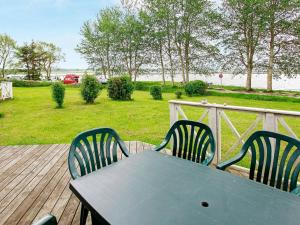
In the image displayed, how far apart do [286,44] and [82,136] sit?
17.0m

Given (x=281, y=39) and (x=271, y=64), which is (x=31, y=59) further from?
(x=281, y=39)

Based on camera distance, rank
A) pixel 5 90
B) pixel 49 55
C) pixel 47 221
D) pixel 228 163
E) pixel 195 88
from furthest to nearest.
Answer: pixel 49 55
pixel 195 88
pixel 5 90
pixel 228 163
pixel 47 221

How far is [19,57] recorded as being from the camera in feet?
89.7

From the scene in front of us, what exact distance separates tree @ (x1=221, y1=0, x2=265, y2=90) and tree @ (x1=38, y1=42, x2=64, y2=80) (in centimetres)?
2260

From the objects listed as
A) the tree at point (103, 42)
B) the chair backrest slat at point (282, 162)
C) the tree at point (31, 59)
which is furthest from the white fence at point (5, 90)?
the tree at point (31, 59)

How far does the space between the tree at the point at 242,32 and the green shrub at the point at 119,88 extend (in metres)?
9.37

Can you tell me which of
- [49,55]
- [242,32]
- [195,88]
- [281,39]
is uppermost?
[49,55]

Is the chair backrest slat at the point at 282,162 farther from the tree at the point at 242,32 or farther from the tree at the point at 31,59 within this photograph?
the tree at the point at 31,59

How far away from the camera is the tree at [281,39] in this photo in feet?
47.9

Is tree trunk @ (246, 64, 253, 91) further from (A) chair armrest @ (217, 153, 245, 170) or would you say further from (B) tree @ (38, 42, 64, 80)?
(B) tree @ (38, 42, 64, 80)

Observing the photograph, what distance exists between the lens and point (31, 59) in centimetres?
2719

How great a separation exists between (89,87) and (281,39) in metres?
13.2

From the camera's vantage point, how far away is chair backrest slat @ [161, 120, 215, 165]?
6.86ft

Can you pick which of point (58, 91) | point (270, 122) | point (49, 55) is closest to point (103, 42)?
point (49, 55)
